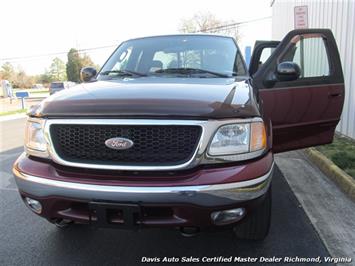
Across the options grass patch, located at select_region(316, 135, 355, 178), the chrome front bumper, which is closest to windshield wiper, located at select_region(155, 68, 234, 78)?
the chrome front bumper

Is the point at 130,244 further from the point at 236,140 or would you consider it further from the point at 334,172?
the point at 334,172

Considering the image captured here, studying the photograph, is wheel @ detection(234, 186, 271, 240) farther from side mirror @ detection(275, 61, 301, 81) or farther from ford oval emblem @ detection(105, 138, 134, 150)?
side mirror @ detection(275, 61, 301, 81)

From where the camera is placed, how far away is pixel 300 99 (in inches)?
156

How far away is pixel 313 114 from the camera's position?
13.4 feet

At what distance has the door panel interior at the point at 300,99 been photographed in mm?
3756

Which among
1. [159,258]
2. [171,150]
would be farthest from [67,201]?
[159,258]

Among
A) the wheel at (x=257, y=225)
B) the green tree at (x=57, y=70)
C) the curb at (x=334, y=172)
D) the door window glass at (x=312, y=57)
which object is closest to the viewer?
the wheel at (x=257, y=225)

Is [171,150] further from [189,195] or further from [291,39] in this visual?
[291,39]

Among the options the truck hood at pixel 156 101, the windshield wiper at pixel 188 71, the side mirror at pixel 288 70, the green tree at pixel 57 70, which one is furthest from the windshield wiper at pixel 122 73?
the green tree at pixel 57 70

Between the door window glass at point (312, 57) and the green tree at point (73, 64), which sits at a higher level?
the door window glass at point (312, 57)

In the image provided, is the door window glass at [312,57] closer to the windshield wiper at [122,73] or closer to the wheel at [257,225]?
the windshield wiper at [122,73]

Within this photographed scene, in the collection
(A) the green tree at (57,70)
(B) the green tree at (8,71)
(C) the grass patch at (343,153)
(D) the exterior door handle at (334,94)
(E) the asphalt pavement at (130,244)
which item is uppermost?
(D) the exterior door handle at (334,94)

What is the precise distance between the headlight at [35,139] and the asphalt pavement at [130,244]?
89 centimetres

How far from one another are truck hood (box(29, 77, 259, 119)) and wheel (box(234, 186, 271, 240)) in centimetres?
78
